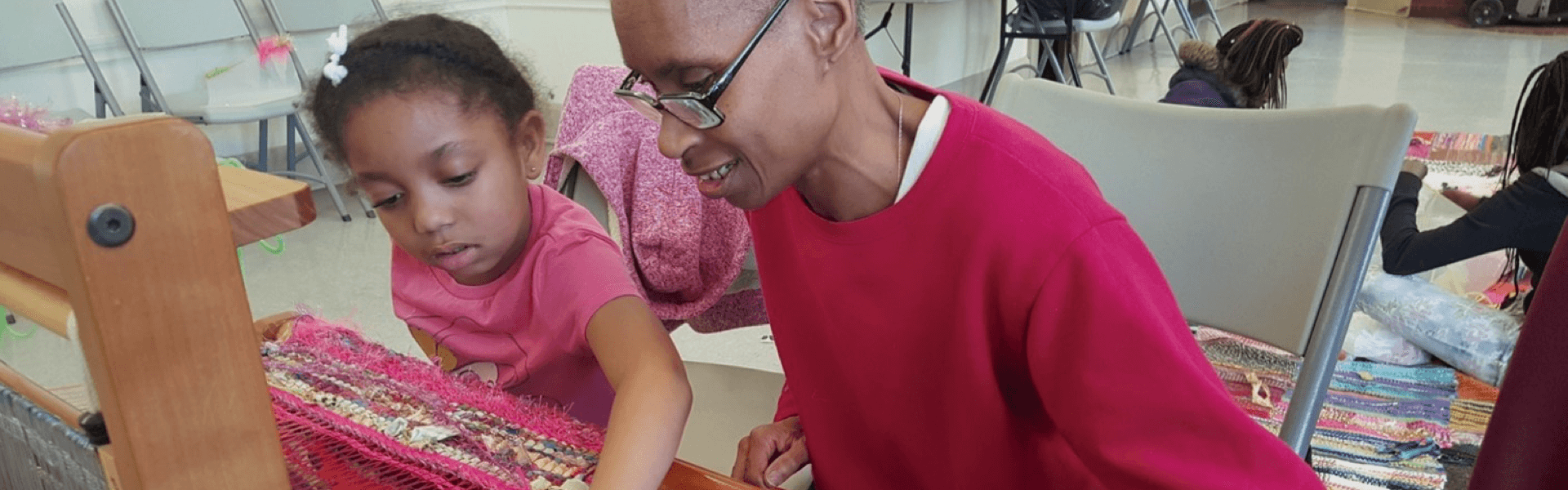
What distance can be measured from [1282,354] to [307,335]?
2.33 m

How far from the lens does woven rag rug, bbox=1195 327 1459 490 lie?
2.21m

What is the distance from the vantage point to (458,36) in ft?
3.93

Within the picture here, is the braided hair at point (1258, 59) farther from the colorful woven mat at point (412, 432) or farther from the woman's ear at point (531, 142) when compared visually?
the colorful woven mat at point (412, 432)

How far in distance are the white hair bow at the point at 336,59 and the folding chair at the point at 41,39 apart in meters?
3.14

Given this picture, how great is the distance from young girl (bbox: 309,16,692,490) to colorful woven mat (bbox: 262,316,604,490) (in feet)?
0.38

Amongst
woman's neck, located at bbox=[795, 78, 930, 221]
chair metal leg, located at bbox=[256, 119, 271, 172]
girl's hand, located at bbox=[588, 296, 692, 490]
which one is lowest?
chair metal leg, located at bbox=[256, 119, 271, 172]

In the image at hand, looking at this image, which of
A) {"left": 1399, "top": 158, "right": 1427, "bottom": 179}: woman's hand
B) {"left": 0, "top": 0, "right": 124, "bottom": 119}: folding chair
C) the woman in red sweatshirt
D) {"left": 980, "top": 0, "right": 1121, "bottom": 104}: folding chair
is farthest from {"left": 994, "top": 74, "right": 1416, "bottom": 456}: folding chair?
{"left": 980, "top": 0, "right": 1121, "bottom": 104}: folding chair

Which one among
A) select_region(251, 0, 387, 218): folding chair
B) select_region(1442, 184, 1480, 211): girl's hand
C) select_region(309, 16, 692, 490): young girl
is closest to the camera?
select_region(309, 16, 692, 490): young girl

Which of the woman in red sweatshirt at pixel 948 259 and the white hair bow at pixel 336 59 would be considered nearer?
the woman in red sweatshirt at pixel 948 259

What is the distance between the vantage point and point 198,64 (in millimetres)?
4348

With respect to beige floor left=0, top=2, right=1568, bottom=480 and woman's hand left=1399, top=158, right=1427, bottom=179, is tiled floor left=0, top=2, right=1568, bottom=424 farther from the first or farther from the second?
woman's hand left=1399, top=158, right=1427, bottom=179

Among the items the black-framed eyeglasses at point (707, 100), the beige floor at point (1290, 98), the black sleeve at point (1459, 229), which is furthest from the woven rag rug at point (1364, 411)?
the black-framed eyeglasses at point (707, 100)

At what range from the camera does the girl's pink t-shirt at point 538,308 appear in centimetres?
115

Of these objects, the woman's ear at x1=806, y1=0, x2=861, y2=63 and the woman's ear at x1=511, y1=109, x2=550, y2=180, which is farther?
the woman's ear at x1=511, y1=109, x2=550, y2=180
